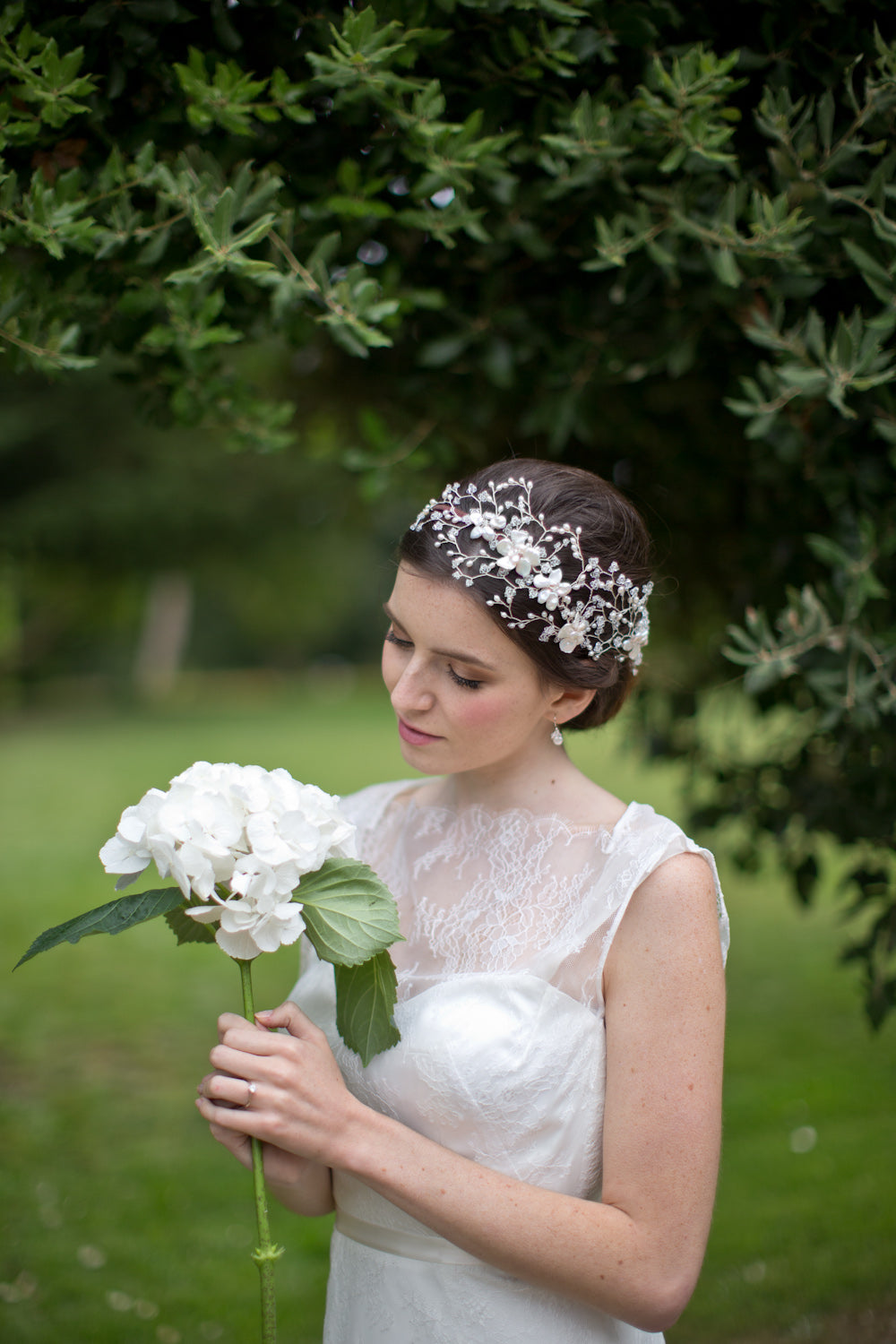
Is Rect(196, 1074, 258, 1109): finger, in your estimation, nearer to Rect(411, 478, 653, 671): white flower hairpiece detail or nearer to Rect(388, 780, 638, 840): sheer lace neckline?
Rect(388, 780, 638, 840): sheer lace neckline

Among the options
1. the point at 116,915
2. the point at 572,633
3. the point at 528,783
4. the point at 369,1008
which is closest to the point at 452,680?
the point at 572,633

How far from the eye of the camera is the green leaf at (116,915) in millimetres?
1656

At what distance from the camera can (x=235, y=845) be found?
5.37ft

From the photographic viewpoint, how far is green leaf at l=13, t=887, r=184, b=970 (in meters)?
1.66

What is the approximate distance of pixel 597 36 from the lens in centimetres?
220

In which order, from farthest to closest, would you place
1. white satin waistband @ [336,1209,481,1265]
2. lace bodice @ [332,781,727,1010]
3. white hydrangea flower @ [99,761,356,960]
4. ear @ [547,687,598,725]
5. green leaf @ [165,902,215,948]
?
ear @ [547,687,598,725]
white satin waistband @ [336,1209,481,1265]
lace bodice @ [332,781,727,1010]
green leaf @ [165,902,215,948]
white hydrangea flower @ [99,761,356,960]

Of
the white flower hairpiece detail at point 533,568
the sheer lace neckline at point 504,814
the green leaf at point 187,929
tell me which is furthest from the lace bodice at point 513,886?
the green leaf at point 187,929

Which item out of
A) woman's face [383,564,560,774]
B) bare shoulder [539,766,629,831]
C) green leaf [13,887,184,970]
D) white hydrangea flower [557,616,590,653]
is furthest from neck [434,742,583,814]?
green leaf [13,887,184,970]

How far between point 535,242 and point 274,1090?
1.82 m

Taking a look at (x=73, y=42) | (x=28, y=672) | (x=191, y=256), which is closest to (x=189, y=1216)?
(x=191, y=256)

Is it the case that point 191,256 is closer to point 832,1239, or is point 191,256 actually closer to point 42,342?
point 42,342

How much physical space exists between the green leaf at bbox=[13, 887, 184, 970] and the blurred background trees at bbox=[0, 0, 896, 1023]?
1.07m

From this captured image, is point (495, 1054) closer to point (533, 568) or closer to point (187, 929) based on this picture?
point (187, 929)

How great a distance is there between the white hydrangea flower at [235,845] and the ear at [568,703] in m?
0.60
